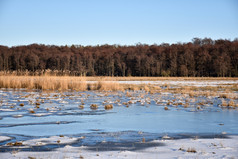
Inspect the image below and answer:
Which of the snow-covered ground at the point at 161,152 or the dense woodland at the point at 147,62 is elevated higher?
the dense woodland at the point at 147,62

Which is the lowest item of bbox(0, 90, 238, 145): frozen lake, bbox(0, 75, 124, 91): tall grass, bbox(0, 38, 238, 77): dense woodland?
bbox(0, 90, 238, 145): frozen lake

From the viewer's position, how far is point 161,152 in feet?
22.9

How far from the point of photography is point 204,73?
8269 centimetres

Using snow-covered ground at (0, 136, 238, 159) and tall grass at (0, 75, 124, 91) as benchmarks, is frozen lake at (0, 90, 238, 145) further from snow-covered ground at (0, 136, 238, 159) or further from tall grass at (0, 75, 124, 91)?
tall grass at (0, 75, 124, 91)

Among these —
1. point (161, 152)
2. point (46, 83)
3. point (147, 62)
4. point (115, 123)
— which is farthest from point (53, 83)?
point (147, 62)

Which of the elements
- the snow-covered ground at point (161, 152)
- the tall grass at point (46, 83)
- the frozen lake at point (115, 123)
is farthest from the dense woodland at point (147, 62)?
the snow-covered ground at point (161, 152)

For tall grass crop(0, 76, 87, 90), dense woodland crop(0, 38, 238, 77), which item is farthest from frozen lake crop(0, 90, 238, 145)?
dense woodland crop(0, 38, 238, 77)

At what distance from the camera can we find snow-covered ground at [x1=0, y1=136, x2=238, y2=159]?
6598 millimetres

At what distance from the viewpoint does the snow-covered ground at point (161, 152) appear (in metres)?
6.60

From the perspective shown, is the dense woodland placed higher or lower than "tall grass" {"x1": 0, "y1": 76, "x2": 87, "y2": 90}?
higher

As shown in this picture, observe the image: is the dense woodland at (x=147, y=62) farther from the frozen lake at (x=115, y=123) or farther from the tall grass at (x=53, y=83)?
the frozen lake at (x=115, y=123)

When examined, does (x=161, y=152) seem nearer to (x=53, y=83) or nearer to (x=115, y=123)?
(x=115, y=123)

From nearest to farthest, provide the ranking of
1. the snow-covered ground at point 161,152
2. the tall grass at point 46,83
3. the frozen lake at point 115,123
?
the snow-covered ground at point 161,152
the frozen lake at point 115,123
the tall grass at point 46,83

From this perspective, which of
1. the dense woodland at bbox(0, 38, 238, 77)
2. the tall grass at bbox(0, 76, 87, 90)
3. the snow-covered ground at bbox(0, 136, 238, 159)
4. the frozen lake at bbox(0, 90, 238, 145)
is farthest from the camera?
the dense woodland at bbox(0, 38, 238, 77)
